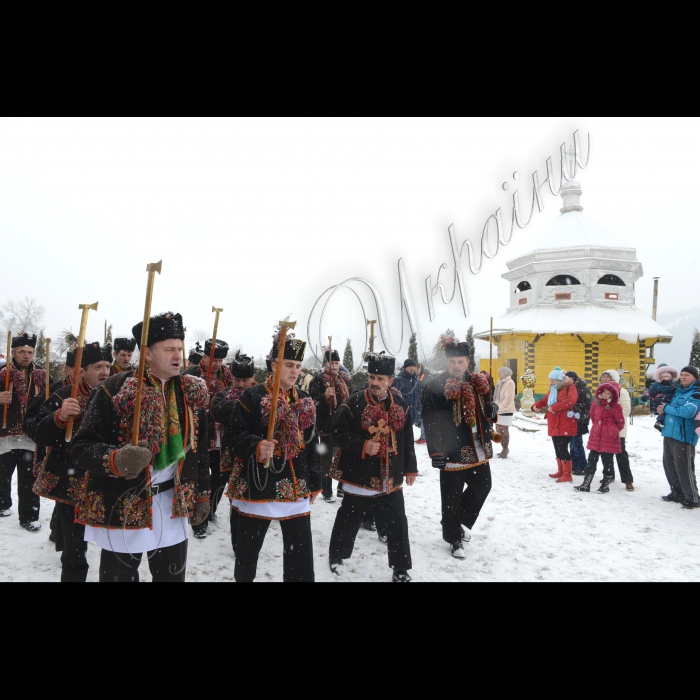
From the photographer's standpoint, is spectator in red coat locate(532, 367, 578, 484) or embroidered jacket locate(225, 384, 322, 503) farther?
Answer: spectator in red coat locate(532, 367, 578, 484)

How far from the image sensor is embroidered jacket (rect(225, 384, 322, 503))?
136 inches

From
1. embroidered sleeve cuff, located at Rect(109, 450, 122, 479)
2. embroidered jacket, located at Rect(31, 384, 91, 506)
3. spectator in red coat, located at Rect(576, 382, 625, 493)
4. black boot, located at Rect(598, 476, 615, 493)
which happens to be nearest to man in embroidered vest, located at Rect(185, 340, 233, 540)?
embroidered jacket, located at Rect(31, 384, 91, 506)

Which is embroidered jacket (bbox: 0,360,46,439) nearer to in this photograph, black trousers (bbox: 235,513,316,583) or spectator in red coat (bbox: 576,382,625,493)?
black trousers (bbox: 235,513,316,583)

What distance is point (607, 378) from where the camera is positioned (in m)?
8.27

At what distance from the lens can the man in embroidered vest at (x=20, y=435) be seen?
217 inches

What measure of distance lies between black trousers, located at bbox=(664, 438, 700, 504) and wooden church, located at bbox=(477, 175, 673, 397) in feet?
42.5

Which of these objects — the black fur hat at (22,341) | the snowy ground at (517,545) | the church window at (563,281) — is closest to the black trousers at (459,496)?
the snowy ground at (517,545)

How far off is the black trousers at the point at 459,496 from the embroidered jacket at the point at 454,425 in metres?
0.13

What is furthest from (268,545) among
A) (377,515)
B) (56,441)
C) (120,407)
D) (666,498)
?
(666,498)

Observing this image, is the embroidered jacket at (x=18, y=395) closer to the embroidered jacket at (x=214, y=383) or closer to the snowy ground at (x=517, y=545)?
the snowy ground at (x=517, y=545)

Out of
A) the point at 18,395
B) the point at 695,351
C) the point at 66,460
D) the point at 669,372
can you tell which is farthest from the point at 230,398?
the point at 695,351

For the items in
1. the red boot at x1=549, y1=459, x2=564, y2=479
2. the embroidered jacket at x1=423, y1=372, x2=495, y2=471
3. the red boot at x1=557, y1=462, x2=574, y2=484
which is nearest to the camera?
the embroidered jacket at x1=423, y1=372, x2=495, y2=471

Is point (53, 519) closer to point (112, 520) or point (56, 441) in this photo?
point (56, 441)

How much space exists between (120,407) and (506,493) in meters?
6.63
